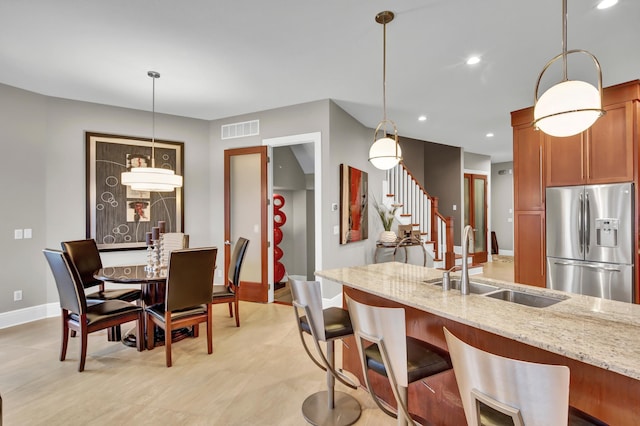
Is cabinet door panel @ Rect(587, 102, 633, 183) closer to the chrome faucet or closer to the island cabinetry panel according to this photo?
the chrome faucet

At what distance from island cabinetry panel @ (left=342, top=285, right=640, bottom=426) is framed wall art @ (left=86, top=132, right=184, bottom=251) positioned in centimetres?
354

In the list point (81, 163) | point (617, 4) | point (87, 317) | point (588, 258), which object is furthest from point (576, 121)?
point (81, 163)

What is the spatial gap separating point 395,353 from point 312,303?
63 centimetres

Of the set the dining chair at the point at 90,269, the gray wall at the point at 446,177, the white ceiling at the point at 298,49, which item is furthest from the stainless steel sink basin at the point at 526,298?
the gray wall at the point at 446,177

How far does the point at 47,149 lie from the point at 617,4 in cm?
597

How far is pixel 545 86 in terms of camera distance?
4.00m

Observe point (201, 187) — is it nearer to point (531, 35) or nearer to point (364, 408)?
point (364, 408)

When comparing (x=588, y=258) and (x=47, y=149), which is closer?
(x=588, y=258)

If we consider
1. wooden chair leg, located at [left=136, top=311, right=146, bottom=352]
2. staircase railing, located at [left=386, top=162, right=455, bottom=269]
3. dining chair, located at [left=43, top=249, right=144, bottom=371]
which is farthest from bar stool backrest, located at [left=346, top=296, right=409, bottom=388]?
staircase railing, located at [left=386, top=162, right=455, bottom=269]

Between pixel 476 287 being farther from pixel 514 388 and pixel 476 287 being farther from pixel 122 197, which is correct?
pixel 122 197

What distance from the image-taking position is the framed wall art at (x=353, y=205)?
4566 mm

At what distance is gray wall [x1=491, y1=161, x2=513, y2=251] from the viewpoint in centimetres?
931

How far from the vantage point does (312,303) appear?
1943 millimetres

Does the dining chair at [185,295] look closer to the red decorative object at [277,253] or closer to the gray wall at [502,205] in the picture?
the red decorative object at [277,253]
